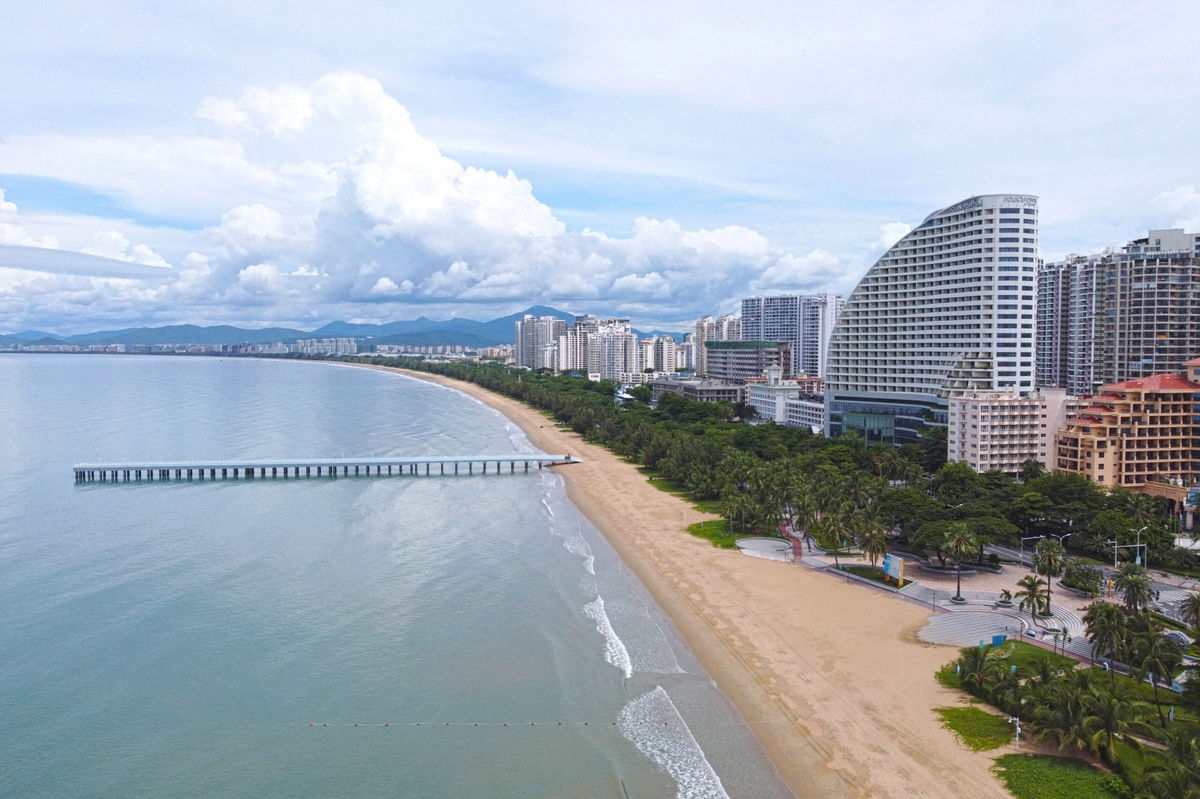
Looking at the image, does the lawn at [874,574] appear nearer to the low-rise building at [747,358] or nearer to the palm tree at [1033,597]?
the palm tree at [1033,597]

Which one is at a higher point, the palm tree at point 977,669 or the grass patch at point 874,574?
the palm tree at point 977,669

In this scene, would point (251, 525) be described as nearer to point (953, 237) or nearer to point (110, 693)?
point (110, 693)

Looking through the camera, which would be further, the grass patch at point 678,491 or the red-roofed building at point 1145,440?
the grass patch at point 678,491

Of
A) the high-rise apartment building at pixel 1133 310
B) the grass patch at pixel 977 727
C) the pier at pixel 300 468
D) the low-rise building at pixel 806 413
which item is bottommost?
the grass patch at pixel 977 727

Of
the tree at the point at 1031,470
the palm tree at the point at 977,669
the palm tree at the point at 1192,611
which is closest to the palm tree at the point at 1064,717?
the palm tree at the point at 977,669

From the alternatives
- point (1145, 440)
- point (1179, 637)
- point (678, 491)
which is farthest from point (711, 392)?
point (1179, 637)

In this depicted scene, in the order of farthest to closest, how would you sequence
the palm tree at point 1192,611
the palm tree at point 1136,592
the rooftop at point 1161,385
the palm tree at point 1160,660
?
the rooftop at point 1161,385 → the palm tree at point 1136,592 → the palm tree at point 1192,611 → the palm tree at point 1160,660
